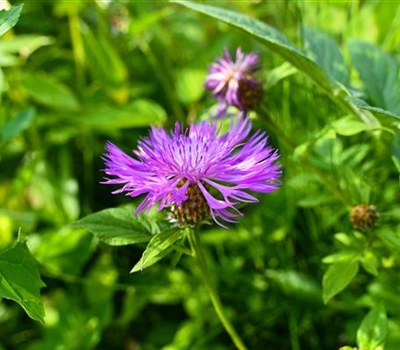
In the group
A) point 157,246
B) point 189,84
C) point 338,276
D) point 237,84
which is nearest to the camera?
point 157,246

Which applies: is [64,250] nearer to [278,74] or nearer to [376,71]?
[278,74]

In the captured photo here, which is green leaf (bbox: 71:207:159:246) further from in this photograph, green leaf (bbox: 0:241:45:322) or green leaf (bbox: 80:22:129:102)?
green leaf (bbox: 80:22:129:102)

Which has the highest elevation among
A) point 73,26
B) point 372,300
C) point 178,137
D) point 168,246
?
point 73,26

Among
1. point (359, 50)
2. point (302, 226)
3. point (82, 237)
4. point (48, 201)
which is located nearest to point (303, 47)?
point (359, 50)

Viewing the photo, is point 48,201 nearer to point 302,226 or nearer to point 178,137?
point 302,226

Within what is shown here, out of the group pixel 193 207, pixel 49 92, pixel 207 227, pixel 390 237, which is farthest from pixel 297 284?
pixel 49 92

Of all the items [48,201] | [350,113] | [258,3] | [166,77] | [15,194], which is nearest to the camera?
[350,113]
